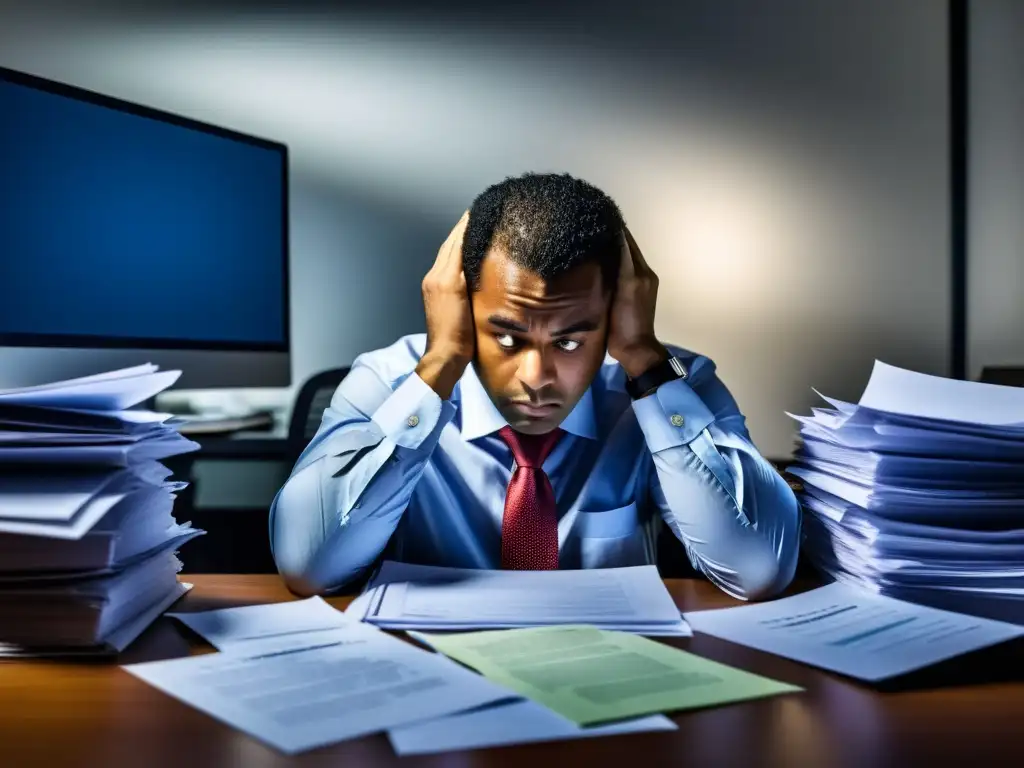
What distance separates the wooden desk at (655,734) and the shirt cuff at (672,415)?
476 mm

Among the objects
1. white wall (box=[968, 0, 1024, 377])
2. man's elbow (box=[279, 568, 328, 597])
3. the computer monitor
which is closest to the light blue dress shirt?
man's elbow (box=[279, 568, 328, 597])

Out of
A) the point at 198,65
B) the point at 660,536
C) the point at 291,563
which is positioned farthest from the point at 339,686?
the point at 198,65

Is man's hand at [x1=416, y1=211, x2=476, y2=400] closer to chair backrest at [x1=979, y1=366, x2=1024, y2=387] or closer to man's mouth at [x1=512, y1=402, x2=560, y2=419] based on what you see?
man's mouth at [x1=512, y1=402, x2=560, y2=419]

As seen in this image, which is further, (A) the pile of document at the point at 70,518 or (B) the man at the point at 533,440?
(B) the man at the point at 533,440

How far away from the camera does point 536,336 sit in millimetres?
1092

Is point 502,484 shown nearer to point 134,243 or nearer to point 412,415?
point 412,415

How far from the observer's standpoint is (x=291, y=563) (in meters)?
1.00

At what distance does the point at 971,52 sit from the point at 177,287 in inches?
88.9

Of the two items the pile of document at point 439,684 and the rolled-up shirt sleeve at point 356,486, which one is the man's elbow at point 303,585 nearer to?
the rolled-up shirt sleeve at point 356,486

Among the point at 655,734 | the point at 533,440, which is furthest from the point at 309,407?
the point at 655,734

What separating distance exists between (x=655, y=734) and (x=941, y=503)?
19.6 inches

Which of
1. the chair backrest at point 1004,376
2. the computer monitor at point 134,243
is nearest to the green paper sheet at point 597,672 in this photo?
the computer monitor at point 134,243

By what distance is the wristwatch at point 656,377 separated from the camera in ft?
3.90

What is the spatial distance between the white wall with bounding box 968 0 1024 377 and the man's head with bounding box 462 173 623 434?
5.75ft
